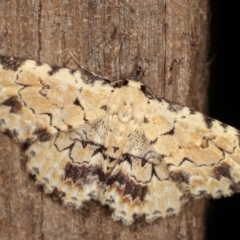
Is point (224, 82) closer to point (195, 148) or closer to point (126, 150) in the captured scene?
point (195, 148)

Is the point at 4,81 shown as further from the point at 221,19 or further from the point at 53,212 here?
the point at 221,19

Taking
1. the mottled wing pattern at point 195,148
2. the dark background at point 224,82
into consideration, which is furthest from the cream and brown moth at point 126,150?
the dark background at point 224,82

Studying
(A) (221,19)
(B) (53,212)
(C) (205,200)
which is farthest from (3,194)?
(A) (221,19)

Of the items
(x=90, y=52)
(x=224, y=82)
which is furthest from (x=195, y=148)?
(x=90, y=52)

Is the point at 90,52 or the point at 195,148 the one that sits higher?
the point at 90,52

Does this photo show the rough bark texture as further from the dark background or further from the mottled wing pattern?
the dark background
